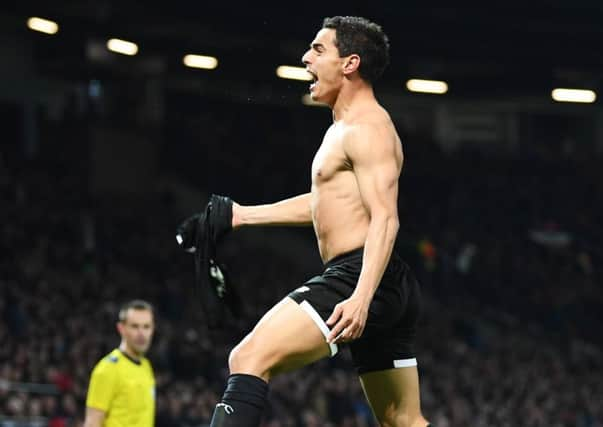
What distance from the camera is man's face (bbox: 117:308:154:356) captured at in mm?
8703

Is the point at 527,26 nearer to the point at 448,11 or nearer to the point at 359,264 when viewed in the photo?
A: the point at 448,11

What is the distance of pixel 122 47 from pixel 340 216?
1677 cm

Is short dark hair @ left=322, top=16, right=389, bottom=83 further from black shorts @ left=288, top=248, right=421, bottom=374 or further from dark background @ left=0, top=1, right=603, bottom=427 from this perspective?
dark background @ left=0, top=1, right=603, bottom=427

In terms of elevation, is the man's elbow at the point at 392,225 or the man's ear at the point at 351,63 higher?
the man's ear at the point at 351,63

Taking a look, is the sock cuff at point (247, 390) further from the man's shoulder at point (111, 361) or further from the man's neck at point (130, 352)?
the man's neck at point (130, 352)

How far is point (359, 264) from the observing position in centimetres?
557

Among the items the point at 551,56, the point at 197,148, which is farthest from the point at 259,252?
the point at 551,56

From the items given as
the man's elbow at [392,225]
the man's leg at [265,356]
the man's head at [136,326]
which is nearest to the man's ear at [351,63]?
the man's elbow at [392,225]

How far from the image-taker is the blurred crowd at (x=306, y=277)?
55.5 ft

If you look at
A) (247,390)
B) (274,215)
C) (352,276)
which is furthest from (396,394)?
(274,215)

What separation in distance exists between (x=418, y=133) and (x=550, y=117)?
6.73m

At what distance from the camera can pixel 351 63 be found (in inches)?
226

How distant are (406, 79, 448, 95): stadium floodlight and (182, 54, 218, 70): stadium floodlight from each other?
3.87 m

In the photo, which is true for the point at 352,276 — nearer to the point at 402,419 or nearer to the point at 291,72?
the point at 402,419
